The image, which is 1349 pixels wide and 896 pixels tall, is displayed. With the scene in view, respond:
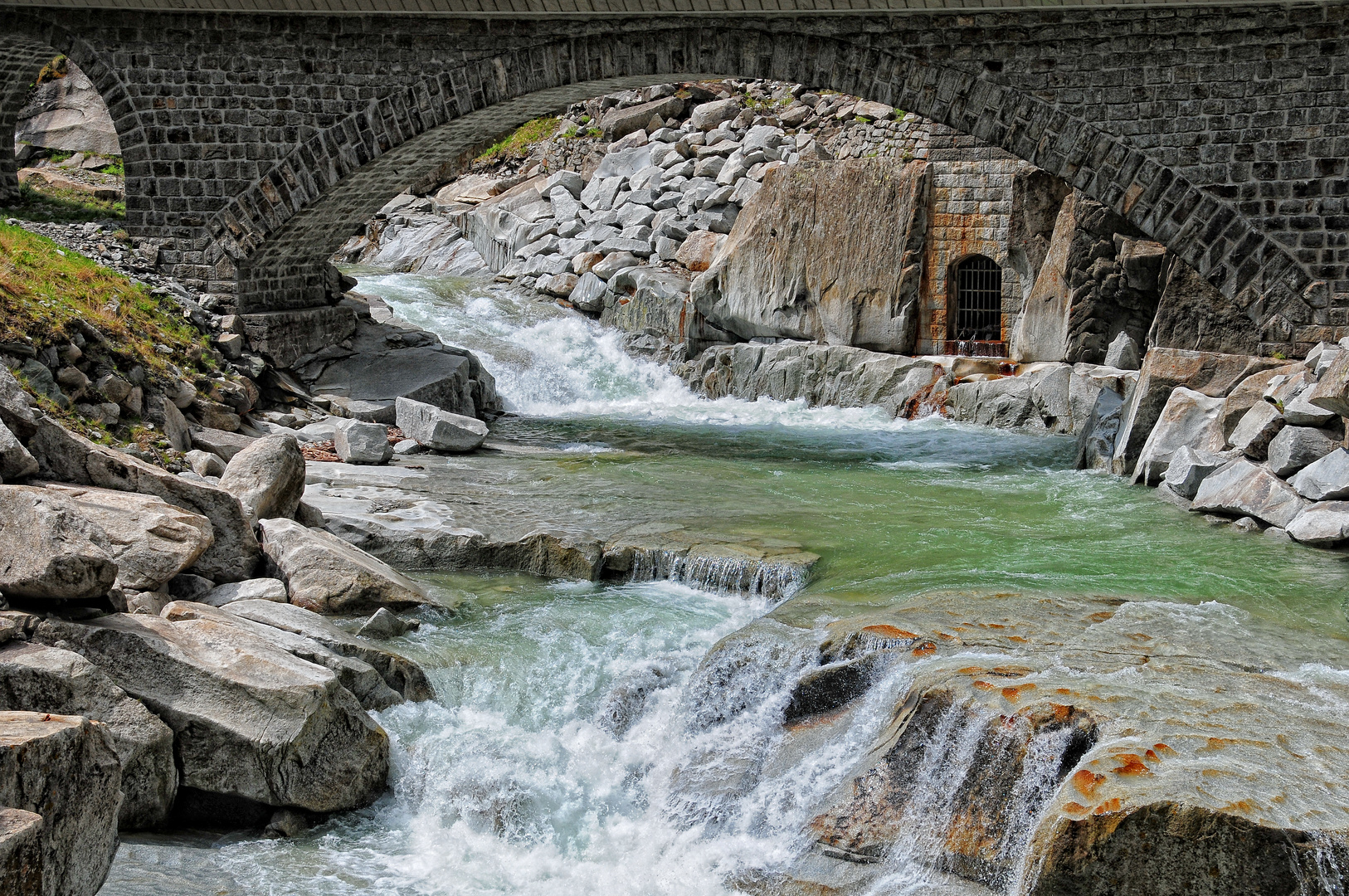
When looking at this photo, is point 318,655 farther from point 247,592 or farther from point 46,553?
point 46,553

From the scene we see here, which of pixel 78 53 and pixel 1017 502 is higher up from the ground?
pixel 78 53

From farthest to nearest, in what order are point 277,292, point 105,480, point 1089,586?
point 277,292
point 1089,586
point 105,480

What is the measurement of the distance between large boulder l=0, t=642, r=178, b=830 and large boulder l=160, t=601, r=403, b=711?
756 mm

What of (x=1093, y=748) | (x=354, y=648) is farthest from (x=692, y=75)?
(x=1093, y=748)

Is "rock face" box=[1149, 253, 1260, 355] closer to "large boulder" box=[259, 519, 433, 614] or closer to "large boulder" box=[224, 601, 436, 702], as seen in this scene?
"large boulder" box=[259, 519, 433, 614]

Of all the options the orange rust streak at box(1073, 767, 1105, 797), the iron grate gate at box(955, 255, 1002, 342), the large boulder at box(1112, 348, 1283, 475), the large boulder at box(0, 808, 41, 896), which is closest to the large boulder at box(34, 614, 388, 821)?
the large boulder at box(0, 808, 41, 896)

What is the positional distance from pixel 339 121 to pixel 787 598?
27.0 feet

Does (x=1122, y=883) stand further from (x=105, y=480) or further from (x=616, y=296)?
(x=616, y=296)

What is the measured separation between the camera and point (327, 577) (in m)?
7.34

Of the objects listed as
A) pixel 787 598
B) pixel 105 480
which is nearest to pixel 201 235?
pixel 105 480

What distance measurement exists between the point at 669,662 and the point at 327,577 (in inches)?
82.9

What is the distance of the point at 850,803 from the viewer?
5.49 m

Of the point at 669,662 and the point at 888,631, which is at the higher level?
the point at 888,631

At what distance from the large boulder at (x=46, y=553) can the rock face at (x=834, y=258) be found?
11749mm
